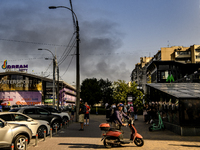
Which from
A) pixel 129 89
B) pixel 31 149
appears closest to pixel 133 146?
pixel 31 149

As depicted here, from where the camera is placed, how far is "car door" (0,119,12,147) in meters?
8.95

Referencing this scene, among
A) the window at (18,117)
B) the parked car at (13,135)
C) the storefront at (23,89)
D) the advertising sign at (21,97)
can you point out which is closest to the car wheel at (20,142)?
the parked car at (13,135)

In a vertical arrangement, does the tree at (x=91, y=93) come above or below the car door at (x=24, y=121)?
above

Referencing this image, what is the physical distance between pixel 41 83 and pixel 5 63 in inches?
541

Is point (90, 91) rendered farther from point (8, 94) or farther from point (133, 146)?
point (133, 146)

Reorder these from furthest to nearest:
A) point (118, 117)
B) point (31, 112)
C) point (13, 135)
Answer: point (31, 112), point (118, 117), point (13, 135)

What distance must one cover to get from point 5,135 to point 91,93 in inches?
2744

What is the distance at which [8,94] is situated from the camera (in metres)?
86.1

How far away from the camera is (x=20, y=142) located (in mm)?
9453

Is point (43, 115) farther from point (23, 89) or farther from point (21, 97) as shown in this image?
point (23, 89)

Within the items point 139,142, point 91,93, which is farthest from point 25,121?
point 91,93

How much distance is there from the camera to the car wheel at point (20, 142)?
9303 mm

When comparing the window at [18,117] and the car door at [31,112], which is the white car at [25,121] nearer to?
the window at [18,117]

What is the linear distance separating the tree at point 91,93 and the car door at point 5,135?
68.2 m
